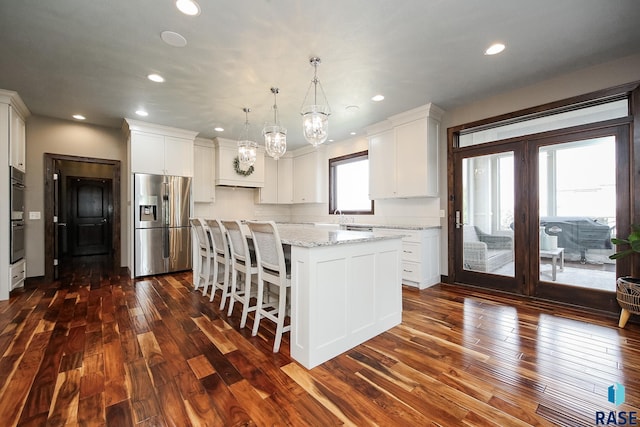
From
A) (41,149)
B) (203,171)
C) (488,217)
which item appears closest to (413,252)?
(488,217)

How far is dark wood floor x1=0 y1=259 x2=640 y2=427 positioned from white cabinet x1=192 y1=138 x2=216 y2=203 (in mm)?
2887

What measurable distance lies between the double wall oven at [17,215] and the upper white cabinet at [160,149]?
132 centimetres

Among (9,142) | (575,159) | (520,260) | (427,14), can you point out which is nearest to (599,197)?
(575,159)

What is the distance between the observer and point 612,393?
159 cm

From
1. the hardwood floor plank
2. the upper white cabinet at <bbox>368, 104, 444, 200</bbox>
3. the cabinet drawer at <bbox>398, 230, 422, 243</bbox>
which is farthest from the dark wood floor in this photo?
the upper white cabinet at <bbox>368, 104, 444, 200</bbox>

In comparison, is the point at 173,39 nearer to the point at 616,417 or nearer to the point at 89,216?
the point at 616,417

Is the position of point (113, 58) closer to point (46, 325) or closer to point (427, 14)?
point (46, 325)

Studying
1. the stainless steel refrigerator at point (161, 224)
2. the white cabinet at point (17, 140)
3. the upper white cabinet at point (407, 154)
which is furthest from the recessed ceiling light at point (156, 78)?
the upper white cabinet at point (407, 154)

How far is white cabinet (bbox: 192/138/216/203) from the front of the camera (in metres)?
5.42

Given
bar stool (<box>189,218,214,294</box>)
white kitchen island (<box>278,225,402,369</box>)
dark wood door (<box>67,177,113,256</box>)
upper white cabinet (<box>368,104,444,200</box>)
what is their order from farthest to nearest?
dark wood door (<box>67,177,113,256</box>) → upper white cabinet (<box>368,104,444,200</box>) → bar stool (<box>189,218,214,294</box>) → white kitchen island (<box>278,225,402,369</box>)

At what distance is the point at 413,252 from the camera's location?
152 inches

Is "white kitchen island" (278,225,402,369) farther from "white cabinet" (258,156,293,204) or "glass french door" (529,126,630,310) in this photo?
"white cabinet" (258,156,293,204)

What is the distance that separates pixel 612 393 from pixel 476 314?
1246 millimetres

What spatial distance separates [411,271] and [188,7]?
148 inches
